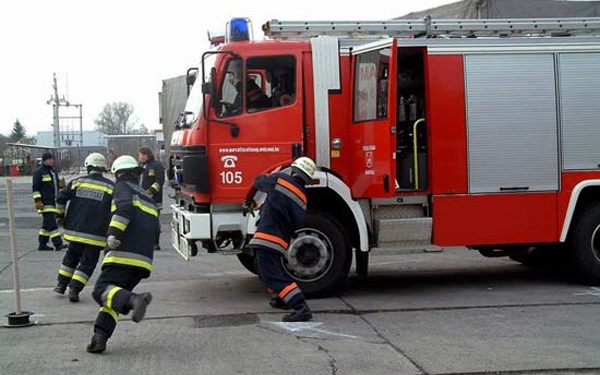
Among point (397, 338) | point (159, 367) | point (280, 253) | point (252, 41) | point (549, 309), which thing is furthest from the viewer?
point (252, 41)

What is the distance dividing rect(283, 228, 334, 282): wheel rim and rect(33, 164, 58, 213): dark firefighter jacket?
6.54 metres

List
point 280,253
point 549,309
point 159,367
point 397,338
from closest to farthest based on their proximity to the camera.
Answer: point 159,367, point 397,338, point 280,253, point 549,309

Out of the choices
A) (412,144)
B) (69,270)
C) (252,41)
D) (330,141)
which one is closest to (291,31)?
(252,41)

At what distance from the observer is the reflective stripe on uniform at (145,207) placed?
6504 mm

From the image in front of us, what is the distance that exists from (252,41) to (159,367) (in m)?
4.22

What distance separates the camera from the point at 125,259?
20.9 ft

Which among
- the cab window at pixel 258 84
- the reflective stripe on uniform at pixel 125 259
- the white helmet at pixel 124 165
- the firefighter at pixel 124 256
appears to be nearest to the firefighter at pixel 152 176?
the cab window at pixel 258 84

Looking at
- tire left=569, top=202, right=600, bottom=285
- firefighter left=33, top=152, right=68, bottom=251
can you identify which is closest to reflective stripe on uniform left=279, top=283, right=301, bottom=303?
tire left=569, top=202, right=600, bottom=285

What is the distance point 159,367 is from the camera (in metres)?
5.83

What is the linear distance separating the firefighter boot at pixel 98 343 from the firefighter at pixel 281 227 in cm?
174

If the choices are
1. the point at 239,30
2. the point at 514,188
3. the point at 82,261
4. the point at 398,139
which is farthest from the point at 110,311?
the point at 514,188

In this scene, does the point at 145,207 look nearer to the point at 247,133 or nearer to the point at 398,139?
the point at 247,133

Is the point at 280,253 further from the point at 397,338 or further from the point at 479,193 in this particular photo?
the point at 479,193

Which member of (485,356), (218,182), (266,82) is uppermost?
(266,82)
